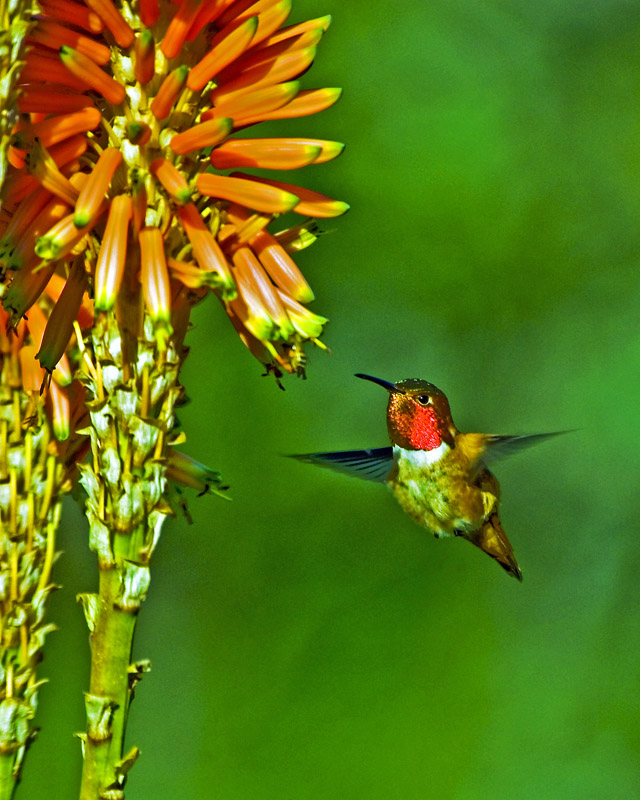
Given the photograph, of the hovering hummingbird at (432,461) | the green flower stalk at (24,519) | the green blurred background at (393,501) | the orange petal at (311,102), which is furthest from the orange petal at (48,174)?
the green blurred background at (393,501)

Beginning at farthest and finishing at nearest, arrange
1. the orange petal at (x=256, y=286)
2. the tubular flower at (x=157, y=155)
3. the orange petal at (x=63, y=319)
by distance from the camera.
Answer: the orange petal at (x=256, y=286), the orange petal at (x=63, y=319), the tubular flower at (x=157, y=155)

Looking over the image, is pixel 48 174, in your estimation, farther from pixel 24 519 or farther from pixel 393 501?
pixel 393 501

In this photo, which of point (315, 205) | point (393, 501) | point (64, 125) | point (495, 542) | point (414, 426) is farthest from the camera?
point (393, 501)

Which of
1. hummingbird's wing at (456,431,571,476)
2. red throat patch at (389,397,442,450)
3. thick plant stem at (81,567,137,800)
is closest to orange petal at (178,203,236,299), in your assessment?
thick plant stem at (81,567,137,800)

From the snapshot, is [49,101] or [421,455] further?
[421,455]

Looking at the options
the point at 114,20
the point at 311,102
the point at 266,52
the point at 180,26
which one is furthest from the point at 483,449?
the point at 114,20

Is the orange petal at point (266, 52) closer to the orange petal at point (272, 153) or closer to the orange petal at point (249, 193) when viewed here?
the orange petal at point (272, 153)

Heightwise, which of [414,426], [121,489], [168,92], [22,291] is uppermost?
[168,92]
